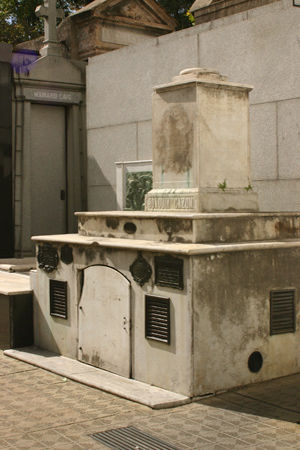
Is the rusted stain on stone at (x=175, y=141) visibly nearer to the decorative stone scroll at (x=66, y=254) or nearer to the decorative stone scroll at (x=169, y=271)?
the decorative stone scroll at (x=169, y=271)

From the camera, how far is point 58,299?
25.2 feet

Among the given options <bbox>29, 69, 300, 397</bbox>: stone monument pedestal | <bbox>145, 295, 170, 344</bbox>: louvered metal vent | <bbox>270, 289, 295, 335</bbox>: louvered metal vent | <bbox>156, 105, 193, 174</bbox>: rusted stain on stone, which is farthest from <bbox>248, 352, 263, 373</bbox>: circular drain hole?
<bbox>156, 105, 193, 174</bbox>: rusted stain on stone

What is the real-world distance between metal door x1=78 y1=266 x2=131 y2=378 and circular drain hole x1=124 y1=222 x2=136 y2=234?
0.46 metres

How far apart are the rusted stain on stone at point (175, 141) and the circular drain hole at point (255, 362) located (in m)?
2.02

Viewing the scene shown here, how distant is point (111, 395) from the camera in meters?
6.10

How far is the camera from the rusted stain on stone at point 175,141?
677 centimetres

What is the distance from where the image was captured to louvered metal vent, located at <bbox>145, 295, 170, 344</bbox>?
613 centimetres

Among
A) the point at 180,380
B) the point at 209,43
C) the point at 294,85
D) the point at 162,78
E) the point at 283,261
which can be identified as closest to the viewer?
the point at 180,380

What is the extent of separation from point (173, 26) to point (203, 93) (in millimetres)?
9262

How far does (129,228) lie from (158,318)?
3.93ft

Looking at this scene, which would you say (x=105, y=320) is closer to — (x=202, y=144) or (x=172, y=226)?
(x=172, y=226)

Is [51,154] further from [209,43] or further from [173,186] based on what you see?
[173,186]

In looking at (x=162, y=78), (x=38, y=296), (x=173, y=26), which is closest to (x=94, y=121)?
(x=162, y=78)

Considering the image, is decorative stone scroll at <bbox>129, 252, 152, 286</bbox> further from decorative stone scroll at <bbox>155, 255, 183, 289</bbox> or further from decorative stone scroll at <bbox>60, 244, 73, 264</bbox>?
decorative stone scroll at <bbox>60, 244, 73, 264</bbox>
